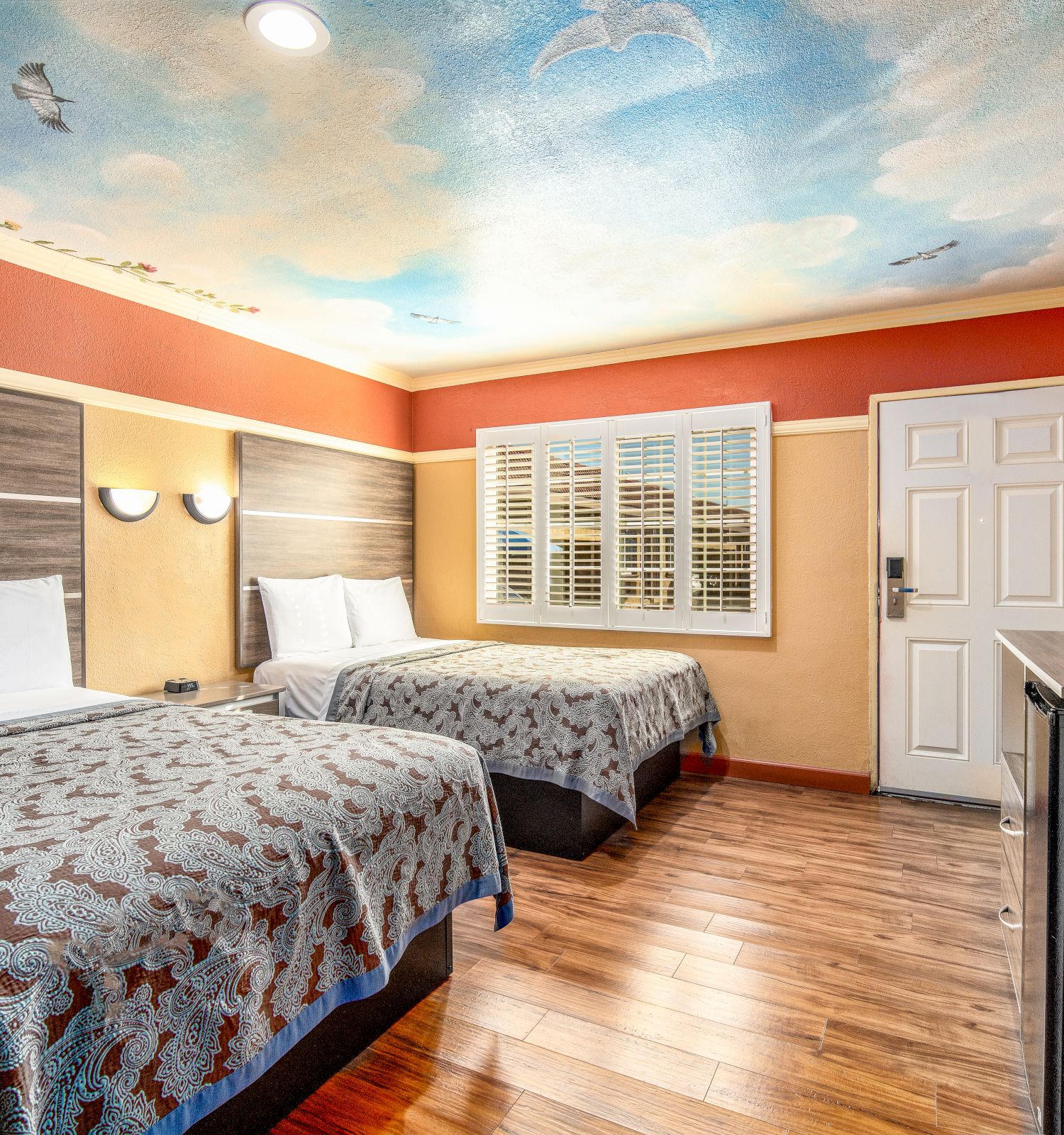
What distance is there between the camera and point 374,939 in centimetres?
166

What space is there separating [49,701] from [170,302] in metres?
2.05

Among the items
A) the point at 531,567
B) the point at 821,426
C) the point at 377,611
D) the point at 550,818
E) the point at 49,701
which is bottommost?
the point at 550,818

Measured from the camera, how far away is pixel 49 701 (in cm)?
265

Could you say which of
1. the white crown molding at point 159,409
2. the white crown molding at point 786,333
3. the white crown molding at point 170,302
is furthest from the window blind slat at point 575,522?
the white crown molding at point 170,302

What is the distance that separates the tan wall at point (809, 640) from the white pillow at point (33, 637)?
311cm

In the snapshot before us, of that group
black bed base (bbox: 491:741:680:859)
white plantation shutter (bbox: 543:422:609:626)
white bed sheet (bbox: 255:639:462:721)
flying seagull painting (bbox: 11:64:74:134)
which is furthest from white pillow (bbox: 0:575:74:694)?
white plantation shutter (bbox: 543:422:609:626)

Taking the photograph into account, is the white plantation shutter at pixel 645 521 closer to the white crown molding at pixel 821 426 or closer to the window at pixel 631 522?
the window at pixel 631 522

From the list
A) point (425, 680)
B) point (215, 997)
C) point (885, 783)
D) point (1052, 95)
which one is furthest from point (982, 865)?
point (215, 997)

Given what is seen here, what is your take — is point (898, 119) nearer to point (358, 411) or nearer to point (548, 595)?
point (548, 595)

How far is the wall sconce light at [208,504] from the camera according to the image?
376 cm

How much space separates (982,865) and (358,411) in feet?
13.8

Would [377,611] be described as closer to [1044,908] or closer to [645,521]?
[645,521]

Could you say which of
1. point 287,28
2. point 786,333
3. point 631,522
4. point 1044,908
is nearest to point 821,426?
point 786,333

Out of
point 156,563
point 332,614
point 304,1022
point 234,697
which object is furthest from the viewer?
point 332,614
